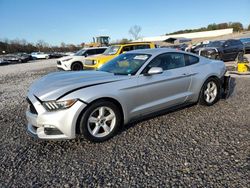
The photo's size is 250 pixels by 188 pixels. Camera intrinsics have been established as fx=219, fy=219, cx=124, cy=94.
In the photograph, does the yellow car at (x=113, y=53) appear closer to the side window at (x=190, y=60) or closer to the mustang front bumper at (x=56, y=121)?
the side window at (x=190, y=60)

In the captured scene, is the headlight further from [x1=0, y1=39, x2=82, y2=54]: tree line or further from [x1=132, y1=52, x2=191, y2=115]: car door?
[x1=0, y1=39, x2=82, y2=54]: tree line

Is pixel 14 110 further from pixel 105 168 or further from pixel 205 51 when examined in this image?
pixel 205 51

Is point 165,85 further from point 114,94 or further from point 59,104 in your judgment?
point 59,104

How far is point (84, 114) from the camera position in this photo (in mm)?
3359

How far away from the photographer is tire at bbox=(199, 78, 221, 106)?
16.4 feet

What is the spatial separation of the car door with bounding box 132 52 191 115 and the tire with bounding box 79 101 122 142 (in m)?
0.40

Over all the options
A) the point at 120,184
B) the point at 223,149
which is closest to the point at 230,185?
the point at 223,149

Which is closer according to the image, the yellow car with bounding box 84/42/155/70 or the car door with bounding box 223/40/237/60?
the yellow car with bounding box 84/42/155/70

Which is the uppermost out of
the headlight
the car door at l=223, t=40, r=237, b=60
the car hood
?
the car door at l=223, t=40, r=237, b=60

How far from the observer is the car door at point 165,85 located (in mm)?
3965

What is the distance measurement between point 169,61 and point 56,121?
2.58 metres

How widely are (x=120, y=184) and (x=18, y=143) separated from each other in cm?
213

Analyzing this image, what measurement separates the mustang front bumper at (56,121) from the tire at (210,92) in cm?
293

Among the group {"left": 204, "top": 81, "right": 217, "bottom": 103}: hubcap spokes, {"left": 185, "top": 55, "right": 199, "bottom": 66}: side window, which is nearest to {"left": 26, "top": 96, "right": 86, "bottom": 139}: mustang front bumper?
{"left": 185, "top": 55, "right": 199, "bottom": 66}: side window
